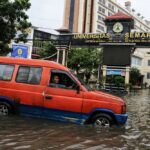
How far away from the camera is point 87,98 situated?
9266 mm

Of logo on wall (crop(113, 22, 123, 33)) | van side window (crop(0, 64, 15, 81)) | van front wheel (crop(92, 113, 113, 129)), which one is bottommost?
van front wheel (crop(92, 113, 113, 129))

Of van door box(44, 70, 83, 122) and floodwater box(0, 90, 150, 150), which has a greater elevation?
van door box(44, 70, 83, 122)

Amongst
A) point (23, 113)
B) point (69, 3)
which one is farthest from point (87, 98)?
point (69, 3)

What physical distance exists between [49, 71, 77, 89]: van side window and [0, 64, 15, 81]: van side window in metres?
1.39

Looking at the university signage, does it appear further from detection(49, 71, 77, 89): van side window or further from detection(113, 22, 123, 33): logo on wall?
detection(49, 71, 77, 89): van side window

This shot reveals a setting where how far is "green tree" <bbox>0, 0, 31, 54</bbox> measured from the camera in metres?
16.8

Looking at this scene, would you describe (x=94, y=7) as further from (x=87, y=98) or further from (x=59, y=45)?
(x=87, y=98)

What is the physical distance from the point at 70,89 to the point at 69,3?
9357cm

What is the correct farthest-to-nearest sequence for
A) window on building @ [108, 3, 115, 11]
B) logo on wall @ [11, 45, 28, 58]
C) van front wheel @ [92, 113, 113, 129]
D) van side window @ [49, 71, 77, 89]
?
window on building @ [108, 3, 115, 11] < logo on wall @ [11, 45, 28, 58] < van side window @ [49, 71, 77, 89] < van front wheel @ [92, 113, 113, 129]

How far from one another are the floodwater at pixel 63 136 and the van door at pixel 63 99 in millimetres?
272

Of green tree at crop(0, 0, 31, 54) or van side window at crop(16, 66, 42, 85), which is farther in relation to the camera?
green tree at crop(0, 0, 31, 54)

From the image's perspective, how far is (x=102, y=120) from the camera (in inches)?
366

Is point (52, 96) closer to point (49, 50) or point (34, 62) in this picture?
point (34, 62)

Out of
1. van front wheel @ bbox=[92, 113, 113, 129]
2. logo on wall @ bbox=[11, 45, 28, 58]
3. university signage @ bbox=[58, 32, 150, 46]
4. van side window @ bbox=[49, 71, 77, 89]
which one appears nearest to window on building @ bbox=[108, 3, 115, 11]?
university signage @ bbox=[58, 32, 150, 46]
